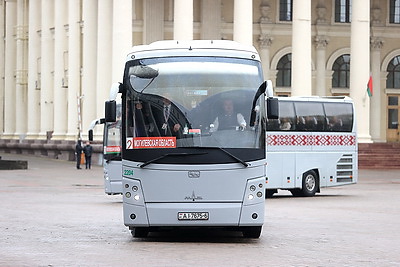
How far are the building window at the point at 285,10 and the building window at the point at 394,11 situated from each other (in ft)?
19.7

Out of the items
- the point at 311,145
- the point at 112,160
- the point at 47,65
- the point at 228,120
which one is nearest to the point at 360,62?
the point at 311,145

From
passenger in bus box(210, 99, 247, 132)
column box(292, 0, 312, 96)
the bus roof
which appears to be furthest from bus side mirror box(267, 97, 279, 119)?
column box(292, 0, 312, 96)

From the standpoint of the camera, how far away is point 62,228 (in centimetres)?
2147

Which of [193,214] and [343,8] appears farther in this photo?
[343,8]

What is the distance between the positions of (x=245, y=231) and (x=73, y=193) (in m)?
17.5

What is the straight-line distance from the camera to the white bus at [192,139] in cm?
1842

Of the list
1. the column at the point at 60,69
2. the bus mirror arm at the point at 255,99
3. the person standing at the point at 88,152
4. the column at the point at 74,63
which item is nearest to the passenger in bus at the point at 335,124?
the bus mirror arm at the point at 255,99

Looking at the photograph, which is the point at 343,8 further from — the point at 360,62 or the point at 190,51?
the point at 190,51

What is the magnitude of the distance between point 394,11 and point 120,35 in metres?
21.2

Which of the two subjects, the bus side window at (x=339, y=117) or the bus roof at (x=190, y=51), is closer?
the bus roof at (x=190, y=51)

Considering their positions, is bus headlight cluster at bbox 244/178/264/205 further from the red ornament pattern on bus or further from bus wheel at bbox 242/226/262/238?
the red ornament pattern on bus

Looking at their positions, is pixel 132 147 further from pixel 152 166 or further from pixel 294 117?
pixel 294 117

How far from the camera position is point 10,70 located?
82.6 metres

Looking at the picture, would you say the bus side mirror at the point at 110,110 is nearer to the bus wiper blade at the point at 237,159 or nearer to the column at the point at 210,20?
the bus wiper blade at the point at 237,159
